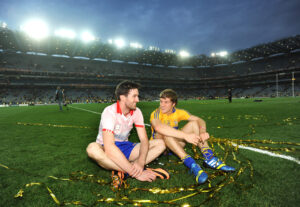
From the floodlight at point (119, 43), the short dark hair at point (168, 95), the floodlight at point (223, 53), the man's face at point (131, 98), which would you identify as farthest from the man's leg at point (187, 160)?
the floodlight at point (223, 53)

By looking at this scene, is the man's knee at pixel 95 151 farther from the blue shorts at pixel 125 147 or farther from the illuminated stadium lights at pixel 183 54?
the illuminated stadium lights at pixel 183 54

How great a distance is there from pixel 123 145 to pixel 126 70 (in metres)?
60.5

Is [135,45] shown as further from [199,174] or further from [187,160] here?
[199,174]

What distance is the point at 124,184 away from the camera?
2.42 m

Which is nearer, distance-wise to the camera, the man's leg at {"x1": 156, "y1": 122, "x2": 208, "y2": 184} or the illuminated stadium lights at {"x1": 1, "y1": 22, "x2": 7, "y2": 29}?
the man's leg at {"x1": 156, "y1": 122, "x2": 208, "y2": 184}

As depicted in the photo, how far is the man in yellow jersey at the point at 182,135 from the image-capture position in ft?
9.15

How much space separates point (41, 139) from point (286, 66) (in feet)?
225

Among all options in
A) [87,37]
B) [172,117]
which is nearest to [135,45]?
[87,37]

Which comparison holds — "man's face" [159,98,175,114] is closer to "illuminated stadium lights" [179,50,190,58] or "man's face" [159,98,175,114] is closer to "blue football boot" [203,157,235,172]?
"blue football boot" [203,157,235,172]

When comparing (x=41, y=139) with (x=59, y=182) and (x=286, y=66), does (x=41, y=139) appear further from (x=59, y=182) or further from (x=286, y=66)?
(x=286, y=66)

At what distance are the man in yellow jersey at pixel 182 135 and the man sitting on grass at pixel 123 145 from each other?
0.24 meters

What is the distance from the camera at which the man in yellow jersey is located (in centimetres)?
279

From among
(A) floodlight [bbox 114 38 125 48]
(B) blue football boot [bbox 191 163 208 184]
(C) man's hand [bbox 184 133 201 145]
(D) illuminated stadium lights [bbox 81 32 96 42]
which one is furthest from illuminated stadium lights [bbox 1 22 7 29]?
(B) blue football boot [bbox 191 163 208 184]

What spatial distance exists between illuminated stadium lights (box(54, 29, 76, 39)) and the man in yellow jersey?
49172 mm
